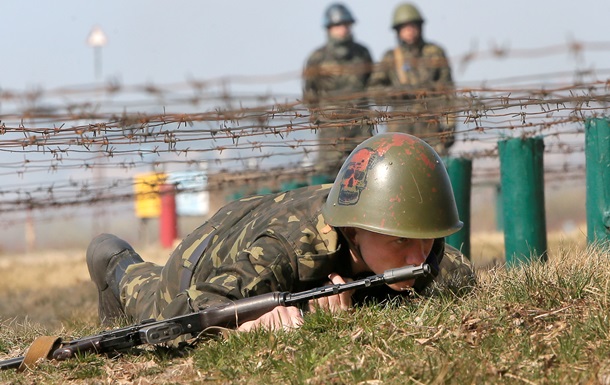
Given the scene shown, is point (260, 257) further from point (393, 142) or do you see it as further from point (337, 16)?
point (337, 16)

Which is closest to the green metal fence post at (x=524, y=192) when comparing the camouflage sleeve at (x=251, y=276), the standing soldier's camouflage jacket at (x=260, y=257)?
the standing soldier's camouflage jacket at (x=260, y=257)

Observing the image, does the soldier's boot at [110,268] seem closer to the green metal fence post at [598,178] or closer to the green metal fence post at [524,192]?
the green metal fence post at [524,192]

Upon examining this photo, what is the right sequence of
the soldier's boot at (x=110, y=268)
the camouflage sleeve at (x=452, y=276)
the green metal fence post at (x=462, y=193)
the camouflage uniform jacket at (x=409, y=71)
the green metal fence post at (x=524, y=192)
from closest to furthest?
Answer: the camouflage sleeve at (x=452, y=276) → the soldier's boot at (x=110, y=268) → the green metal fence post at (x=524, y=192) → the green metal fence post at (x=462, y=193) → the camouflage uniform jacket at (x=409, y=71)

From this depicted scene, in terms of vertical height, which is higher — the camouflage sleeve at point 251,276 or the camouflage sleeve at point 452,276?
the camouflage sleeve at point 251,276

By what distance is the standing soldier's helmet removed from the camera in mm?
14125

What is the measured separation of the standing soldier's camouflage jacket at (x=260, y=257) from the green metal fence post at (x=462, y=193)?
1.95 m

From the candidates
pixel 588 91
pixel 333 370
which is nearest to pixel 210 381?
pixel 333 370

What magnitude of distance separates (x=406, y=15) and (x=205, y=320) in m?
9.35

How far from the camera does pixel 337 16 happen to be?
14.3 meters

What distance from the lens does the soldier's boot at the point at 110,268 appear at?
22.9 feet

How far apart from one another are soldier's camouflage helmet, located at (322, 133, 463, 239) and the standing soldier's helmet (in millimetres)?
9084

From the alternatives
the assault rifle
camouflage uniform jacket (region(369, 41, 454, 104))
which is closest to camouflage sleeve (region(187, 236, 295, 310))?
the assault rifle

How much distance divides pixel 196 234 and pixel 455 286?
158 centimetres

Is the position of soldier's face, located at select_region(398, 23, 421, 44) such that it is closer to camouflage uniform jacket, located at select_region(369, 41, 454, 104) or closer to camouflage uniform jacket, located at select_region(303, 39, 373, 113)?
camouflage uniform jacket, located at select_region(369, 41, 454, 104)
